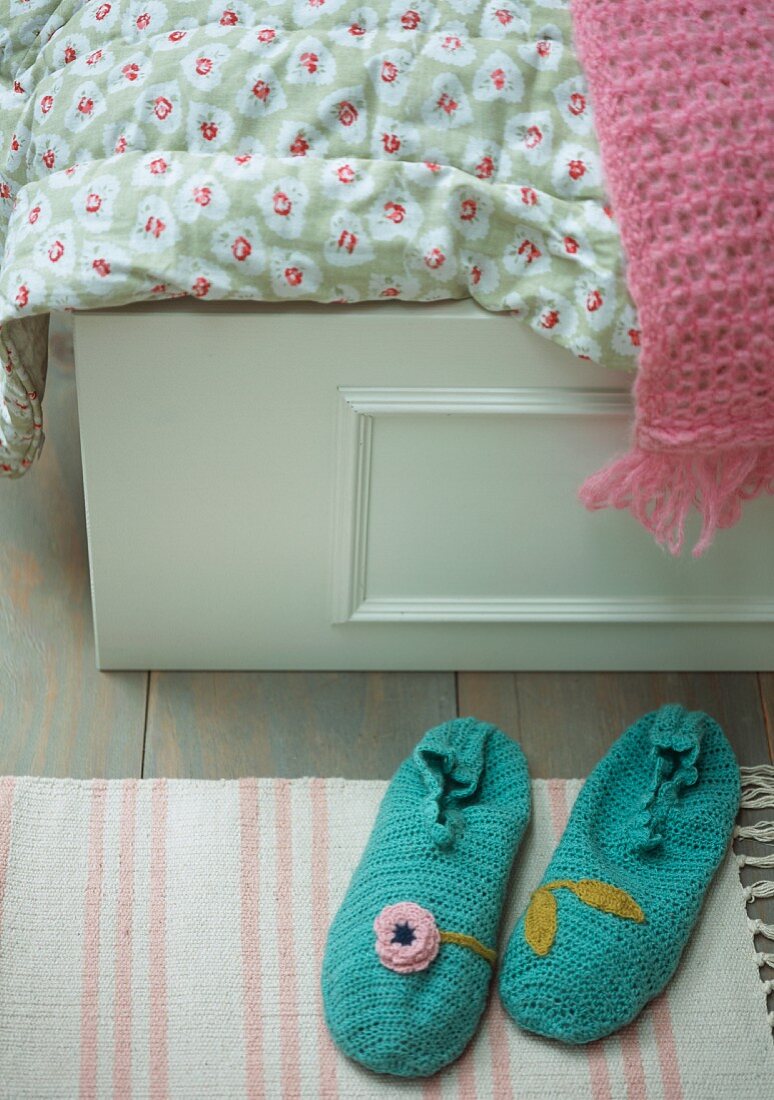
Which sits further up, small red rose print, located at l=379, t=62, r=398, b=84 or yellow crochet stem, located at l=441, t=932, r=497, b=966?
small red rose print, located at l=379, t=62, r=398, b=84

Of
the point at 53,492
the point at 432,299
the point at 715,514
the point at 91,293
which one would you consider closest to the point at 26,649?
the point at 53,492

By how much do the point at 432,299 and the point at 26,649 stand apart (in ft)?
1.90

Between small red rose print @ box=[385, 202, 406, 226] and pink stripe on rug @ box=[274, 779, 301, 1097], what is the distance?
0.53 metres

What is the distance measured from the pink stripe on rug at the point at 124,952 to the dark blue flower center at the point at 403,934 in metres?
0.23

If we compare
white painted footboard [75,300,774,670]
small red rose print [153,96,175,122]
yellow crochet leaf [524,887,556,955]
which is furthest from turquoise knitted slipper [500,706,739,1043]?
small red rose print [153,96,175,122]

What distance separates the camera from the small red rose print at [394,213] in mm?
961

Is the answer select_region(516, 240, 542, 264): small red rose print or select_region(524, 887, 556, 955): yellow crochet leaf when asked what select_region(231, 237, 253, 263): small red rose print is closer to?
select_region(516, 240, 542, 264): small red rose print

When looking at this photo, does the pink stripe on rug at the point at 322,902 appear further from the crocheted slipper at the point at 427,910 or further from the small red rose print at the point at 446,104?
the small red rose print at the point at 446,104

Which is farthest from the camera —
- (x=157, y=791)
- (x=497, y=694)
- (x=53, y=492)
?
(x=53, y=492)

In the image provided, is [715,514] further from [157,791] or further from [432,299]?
[157,791]

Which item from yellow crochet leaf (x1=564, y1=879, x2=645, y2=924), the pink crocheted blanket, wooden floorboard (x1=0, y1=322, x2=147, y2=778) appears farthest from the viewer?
wooden floorboard (x1=0, y1=322, x2=147, y2=778)

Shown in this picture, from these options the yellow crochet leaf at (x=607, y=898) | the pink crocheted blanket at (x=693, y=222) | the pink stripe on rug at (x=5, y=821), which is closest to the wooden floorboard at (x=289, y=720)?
the pink stripe on rug at (x=5, y=821)

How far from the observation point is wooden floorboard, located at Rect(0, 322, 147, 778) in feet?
3.94

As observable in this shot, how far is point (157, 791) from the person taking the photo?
46.0 inches
